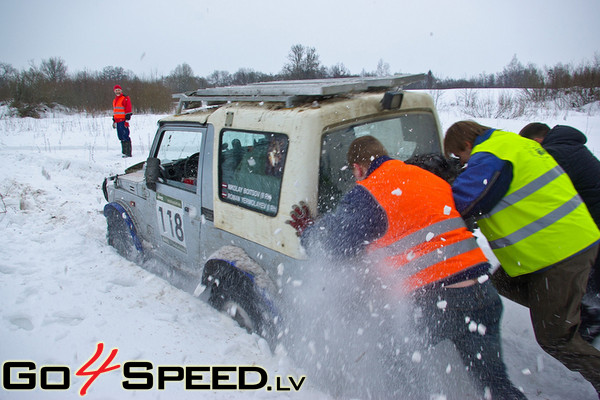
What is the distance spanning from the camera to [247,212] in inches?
103

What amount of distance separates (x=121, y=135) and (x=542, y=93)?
70.3 feet

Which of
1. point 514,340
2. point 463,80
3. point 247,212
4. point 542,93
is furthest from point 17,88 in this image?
point 463,80

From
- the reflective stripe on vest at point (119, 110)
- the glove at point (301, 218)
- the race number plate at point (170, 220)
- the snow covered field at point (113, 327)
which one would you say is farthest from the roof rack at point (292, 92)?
the reflective stripe on vest at point (119, 110)

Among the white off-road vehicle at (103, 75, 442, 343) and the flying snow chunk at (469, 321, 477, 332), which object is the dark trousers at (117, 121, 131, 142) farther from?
the flying snow chunk at (469, 321, 477, 332)

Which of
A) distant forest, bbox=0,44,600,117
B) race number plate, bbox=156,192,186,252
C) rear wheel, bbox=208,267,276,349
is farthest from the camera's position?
distant forest, bbox=0,44,600,117

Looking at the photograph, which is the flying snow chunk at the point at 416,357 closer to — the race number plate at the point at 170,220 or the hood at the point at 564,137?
the hood at the point at 564,137

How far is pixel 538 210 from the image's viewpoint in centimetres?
204

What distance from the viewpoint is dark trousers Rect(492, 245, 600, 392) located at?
2.05 metres

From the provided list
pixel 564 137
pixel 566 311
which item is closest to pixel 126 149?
pixel 564 137

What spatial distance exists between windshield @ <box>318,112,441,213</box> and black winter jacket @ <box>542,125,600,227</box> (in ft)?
2.87

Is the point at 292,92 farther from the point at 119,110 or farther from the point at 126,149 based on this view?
the point at 119,110

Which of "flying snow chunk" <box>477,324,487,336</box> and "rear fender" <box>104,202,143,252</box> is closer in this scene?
"flying snow chunk" <box>477,324,487,336</box>

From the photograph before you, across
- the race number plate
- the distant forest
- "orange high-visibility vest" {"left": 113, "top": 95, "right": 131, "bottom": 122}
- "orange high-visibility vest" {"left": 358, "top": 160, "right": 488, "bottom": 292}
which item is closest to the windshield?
"orange high-visibility vest" {"left": 358, "top": 160, "right": 488, "bottom": 292}

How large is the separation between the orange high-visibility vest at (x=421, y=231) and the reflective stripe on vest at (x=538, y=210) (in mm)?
361
